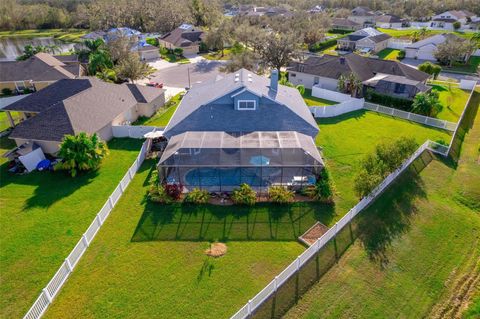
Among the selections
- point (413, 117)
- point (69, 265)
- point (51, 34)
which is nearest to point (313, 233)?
point (69, 265)

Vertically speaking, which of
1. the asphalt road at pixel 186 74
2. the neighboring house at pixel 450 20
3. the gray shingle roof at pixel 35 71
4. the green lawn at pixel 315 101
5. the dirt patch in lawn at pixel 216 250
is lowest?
the dirt patch in lawn at pixel 216 250

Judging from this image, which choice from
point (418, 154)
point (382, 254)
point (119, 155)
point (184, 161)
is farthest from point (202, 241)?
point (418, 154)

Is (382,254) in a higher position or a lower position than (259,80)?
lower

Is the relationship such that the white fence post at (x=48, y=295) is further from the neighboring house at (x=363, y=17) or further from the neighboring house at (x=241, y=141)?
the neighboring house at (x=363, y=17)

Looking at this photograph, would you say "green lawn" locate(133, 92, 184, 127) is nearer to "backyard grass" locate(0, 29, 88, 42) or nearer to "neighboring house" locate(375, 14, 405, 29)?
"backyard grass" locate(0, 29, 88, 42)

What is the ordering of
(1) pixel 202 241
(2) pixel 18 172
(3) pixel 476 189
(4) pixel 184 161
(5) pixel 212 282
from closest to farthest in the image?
(5) pixel 212 282, (1) pixel 202 241, (4) pixel 184 161, (3) pixel 476 189, (2) pixel 18 172

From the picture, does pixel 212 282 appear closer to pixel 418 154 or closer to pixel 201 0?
pixel 418 154

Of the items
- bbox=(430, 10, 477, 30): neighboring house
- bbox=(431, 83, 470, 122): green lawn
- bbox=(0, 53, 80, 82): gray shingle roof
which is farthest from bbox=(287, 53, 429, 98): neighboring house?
bbox=(430, 10, 477, 30): neighboring house

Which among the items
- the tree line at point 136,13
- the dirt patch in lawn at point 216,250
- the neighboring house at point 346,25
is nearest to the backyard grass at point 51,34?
the tree line at point 136,13

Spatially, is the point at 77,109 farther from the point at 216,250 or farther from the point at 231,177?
the point at 216,250
